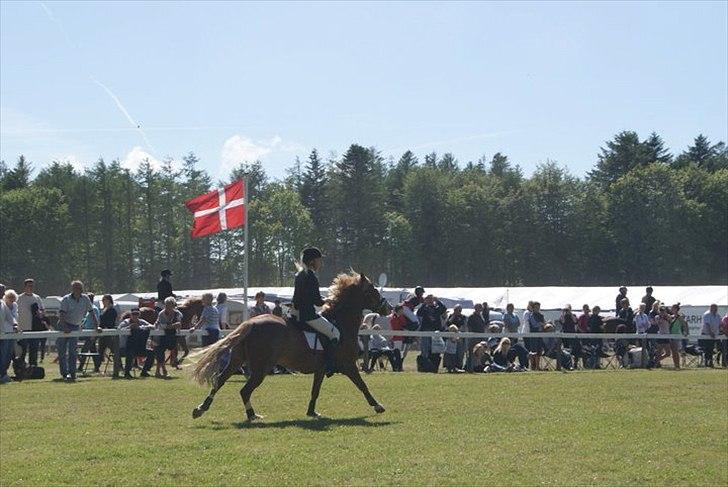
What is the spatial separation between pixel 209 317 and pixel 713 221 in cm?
9025

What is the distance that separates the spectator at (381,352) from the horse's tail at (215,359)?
46.5 ft

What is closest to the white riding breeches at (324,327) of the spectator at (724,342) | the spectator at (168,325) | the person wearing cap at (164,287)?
the spectator at (168,325)

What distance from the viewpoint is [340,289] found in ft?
52.0

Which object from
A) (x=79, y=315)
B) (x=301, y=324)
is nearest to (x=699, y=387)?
(x=301, y=324)

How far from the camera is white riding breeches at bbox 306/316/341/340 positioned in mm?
15023

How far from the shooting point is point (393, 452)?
37.4 feet

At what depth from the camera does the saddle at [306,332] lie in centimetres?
1507

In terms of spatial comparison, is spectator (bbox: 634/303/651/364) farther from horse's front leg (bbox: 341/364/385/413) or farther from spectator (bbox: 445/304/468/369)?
horse's front leg (bbox: 341/364/385/413)

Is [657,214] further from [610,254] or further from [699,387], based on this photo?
[699,387]

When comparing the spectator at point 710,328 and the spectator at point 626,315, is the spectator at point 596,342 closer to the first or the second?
the spectator at point 626,315

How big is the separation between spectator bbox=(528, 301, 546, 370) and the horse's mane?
15.0 m

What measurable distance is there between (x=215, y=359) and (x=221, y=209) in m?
14.3

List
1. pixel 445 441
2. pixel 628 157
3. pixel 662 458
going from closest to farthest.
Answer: pixel 662 458 < pixel 445 441 < pixel 628 157

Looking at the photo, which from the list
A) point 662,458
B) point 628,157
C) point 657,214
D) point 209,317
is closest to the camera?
point 662,458
